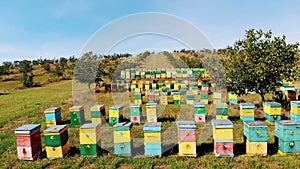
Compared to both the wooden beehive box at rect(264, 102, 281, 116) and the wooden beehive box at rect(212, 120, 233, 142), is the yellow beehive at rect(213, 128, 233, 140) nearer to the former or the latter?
the wooden beehive box at rect(212, 120, 233, 142)

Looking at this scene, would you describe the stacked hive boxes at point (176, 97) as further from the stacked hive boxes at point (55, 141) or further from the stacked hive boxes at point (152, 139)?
the stacked hive boxes at point (55, 141)

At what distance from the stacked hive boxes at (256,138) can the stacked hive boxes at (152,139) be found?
1915mm

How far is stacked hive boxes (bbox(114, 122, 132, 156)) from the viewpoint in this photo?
502 cm

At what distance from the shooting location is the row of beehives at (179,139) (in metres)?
4.74

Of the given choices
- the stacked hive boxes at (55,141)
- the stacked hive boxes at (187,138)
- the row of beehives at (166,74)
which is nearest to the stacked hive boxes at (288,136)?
the stacked hive boxes at (187,138)

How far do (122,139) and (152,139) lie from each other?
684mm

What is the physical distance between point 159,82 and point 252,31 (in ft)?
30.4

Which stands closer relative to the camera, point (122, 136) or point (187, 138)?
point (187, 138)

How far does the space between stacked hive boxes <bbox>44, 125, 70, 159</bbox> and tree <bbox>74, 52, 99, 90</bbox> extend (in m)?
12.5

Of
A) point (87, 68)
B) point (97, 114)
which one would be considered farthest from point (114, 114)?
point (87, 68)

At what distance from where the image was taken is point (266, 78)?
28.7ft

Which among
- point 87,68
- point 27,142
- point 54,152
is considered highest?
point 87,68

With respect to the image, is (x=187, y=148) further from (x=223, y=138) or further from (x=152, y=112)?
(x=152, y=112)

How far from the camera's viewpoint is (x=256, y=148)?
485 centimetres
